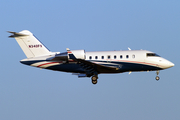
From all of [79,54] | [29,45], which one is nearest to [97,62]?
[79,54]

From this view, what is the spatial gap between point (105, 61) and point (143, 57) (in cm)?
410

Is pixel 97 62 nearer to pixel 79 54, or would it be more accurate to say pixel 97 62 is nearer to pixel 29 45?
pixel 79 54

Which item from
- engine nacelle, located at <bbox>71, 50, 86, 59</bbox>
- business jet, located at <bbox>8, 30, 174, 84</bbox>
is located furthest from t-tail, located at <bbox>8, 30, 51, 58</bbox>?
engine nacelle, located at <bbox>71, 50, 86, 59</bbox>

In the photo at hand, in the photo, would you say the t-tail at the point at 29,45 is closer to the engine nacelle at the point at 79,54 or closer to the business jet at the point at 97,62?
the business jet at the point at 97,62

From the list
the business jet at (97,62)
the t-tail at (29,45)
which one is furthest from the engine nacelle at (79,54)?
the t-tail at (29,45)

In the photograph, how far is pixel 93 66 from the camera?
2772cm

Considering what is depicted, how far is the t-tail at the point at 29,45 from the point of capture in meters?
30.0

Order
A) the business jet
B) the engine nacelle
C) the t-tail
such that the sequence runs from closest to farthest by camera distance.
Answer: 1. the engine nacelle
2. the business jet
3. the t-tail

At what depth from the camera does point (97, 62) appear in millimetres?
28266

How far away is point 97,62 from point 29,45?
813 centimetres

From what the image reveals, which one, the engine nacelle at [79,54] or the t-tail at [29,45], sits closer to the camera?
the engine nacelle at [79,54]

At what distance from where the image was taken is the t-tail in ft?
98.4

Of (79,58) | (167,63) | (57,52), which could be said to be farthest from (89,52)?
(167,63)

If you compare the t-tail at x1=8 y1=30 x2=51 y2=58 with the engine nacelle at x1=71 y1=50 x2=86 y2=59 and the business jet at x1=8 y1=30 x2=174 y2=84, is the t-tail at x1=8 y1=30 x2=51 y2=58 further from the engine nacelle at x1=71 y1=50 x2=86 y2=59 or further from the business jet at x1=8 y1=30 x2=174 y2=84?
the engine nacelle at x1=71 y1=50 x2=86 y2=59
